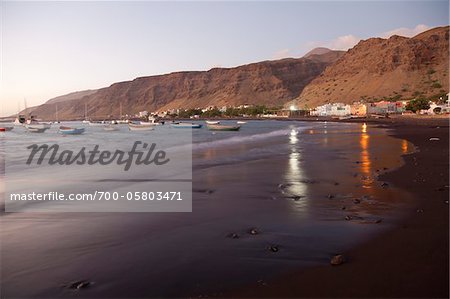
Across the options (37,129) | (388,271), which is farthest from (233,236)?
(37,129)

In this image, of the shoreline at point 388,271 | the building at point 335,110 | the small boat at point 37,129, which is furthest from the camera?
the building at point 335,110

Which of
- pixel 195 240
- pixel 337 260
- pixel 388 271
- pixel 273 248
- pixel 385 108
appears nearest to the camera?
pixel 388 271

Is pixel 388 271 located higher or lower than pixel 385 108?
lower

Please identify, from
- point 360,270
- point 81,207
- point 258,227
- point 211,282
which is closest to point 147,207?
point 81,207

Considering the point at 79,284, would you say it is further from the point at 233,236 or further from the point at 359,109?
the point at 359,109

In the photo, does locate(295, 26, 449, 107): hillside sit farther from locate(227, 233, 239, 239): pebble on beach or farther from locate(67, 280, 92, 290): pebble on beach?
locate(67, 280, 92, 290): pebble on beach

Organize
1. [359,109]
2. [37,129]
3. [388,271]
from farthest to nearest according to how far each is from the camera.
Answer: [359,109], [37,129], [388,271]

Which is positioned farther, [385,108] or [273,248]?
[385,108]

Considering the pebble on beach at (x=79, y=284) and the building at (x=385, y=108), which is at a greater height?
the building at (x=385, y=108)

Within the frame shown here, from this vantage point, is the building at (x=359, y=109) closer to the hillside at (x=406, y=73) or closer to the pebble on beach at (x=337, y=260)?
the hillside at (x=406, y=73)

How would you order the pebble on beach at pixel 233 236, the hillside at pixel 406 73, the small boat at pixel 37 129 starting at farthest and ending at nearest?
the hillside at pixel 406 73 < the small boat at pixel 37 129 < the pebble on beach at pixel 233 236

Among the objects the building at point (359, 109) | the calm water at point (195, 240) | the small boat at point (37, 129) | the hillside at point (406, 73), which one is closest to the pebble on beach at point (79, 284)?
the calm water at point (195, 240)

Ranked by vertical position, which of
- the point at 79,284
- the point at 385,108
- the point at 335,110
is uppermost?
the point at 335,110

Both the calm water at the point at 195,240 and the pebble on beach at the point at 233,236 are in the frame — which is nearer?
the calm water at the point at 195,240
